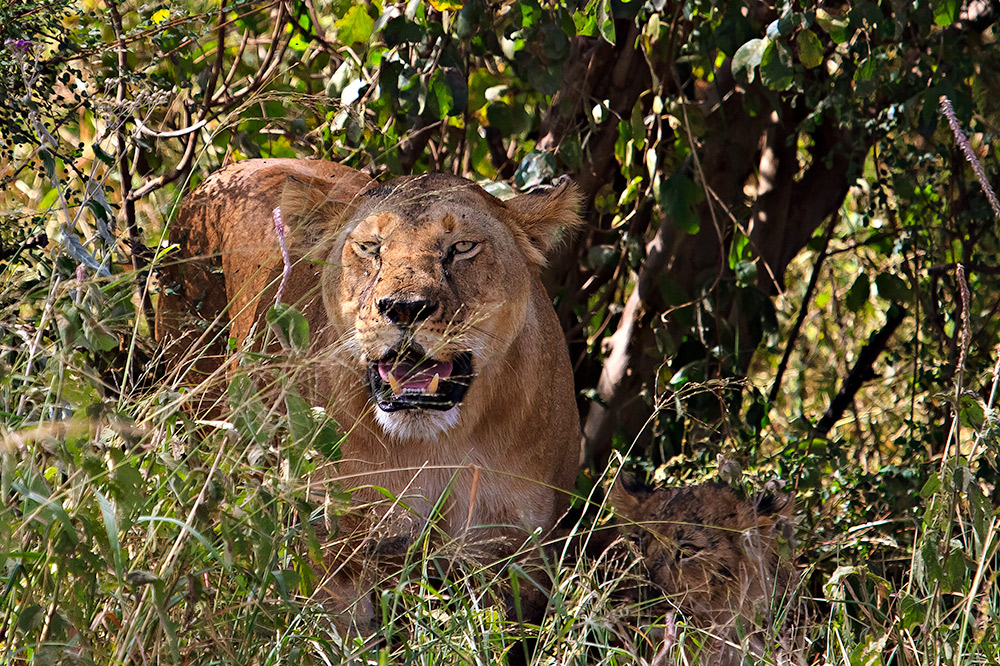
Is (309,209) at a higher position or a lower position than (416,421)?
higher

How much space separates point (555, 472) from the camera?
141 inches

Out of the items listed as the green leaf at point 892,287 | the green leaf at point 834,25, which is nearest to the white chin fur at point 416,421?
the green leaf at point 834,25

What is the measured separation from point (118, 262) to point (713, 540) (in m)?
1.97

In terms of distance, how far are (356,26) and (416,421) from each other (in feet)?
5.40

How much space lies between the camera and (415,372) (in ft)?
10.5

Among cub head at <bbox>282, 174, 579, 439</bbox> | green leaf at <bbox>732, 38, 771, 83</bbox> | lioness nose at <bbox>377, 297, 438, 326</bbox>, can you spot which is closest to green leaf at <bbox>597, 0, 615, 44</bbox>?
green leaf at <bbox>732, 38, 771, 83</bbox>

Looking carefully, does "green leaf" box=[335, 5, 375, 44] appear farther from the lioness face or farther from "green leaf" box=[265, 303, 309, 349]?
"green leaf" box=[265, 303, 309, 349]

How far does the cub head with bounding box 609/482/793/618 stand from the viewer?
3.27 metres

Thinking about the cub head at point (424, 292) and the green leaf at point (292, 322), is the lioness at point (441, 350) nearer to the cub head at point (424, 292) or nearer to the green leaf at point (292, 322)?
the cub head at point (424, 292)

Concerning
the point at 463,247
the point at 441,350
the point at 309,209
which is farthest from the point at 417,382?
the point at 309,209

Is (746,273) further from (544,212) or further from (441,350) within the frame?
(441,350)

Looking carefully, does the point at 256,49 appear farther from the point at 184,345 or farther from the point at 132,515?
the point at 132,515

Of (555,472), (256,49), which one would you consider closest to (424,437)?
(555,472)

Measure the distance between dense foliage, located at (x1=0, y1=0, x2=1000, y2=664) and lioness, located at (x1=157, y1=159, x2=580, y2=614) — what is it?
0.27 meters
